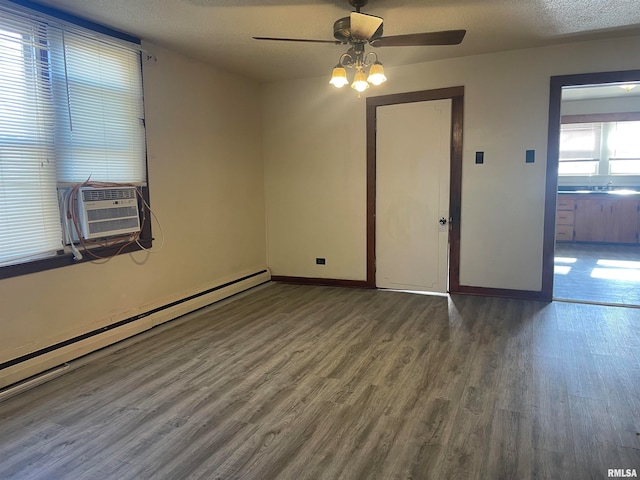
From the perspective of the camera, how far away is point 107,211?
3.53 metres

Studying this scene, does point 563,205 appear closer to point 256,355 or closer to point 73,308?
point 256,355

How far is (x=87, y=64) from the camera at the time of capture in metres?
3.42

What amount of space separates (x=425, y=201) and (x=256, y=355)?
110 inches

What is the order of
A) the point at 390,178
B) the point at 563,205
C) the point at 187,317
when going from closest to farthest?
the point at 187,317, the point at 390,178, the point at 563,205

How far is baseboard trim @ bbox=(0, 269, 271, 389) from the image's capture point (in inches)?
116

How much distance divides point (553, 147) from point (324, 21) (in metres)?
2.75

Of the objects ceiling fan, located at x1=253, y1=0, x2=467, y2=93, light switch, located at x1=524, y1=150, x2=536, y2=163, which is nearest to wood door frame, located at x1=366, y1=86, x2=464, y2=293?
light switch, located at x1=524, y1=150, x2=536, y2=163

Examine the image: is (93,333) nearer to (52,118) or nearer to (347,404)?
(52,118)

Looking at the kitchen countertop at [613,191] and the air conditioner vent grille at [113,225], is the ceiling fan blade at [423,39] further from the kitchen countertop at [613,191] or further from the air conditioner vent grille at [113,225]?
the kitchen countertop at [613,191]

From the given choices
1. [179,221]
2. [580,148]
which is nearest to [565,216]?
[580,148]

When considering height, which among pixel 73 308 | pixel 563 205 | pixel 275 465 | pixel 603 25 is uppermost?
pixel 603 25

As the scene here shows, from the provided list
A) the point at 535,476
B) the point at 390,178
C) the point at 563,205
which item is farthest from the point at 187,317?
the point at 563,205

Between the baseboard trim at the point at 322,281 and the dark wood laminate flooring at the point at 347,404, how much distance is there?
1.35 meters

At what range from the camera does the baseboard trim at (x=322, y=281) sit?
18.0 ft
